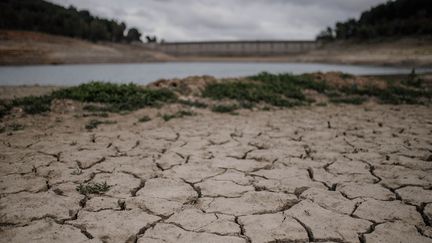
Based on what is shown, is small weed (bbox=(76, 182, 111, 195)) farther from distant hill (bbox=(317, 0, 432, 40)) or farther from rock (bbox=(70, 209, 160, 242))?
distant hill (bbox=(317, 0, 432, 40))

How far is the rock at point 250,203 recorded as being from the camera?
247 cm

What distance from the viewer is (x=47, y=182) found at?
2.87 m

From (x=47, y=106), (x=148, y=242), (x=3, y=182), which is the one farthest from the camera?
(x=47, y=106)

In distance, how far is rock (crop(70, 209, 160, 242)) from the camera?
2.12 meters

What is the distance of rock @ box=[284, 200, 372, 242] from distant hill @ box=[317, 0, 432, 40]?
1336 inches

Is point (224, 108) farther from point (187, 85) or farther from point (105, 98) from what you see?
point (105, 98)

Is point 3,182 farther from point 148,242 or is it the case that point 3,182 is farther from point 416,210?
point 416,210

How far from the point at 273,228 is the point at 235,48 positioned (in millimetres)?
56104

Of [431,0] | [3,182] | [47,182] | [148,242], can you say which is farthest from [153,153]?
[431,0]

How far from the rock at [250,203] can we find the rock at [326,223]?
0.11 m

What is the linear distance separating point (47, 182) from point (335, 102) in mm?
5848

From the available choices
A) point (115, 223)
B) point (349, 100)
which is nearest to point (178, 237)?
point (115, 223)

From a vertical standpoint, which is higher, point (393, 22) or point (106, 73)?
point (393, 22)

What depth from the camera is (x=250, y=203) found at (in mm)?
2584
